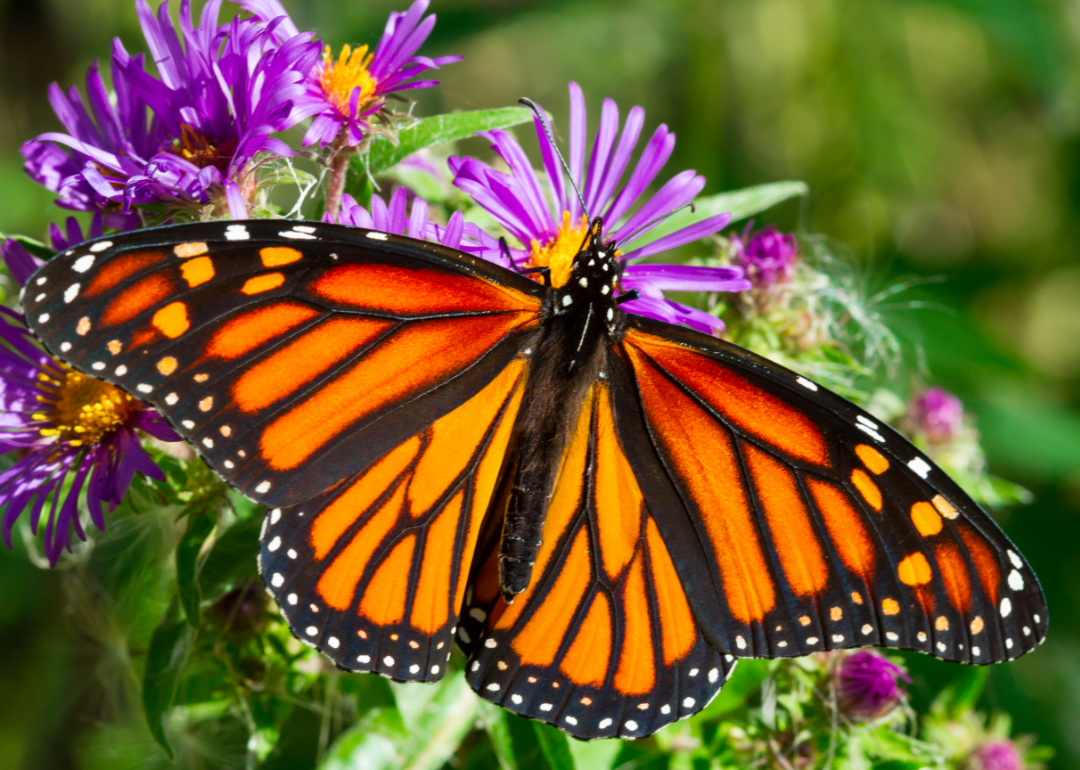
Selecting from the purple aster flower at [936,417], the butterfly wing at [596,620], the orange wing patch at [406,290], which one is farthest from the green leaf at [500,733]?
the purple aster flower at [936,417]

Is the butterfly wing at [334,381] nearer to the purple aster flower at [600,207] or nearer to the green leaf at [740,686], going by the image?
the purple aster flower at [600,207]

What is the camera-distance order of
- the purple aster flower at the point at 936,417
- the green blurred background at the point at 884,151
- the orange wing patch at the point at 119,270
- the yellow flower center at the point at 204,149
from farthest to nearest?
the green blurred background at the point at 884,151, the purple aster flower at the point at 936,417, the yellow flower center at the point at 204,149, the orange wing patch at the point at 119,270

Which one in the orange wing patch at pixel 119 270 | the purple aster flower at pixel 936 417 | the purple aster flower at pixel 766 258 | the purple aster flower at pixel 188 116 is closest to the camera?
the orange wing patch at pixel 119 270

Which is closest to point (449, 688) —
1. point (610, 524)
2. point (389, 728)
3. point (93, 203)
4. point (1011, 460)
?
point (389, 728)

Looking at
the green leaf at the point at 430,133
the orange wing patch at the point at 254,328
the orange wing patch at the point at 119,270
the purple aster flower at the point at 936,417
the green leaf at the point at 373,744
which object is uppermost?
the green leaf at the point at 430,133

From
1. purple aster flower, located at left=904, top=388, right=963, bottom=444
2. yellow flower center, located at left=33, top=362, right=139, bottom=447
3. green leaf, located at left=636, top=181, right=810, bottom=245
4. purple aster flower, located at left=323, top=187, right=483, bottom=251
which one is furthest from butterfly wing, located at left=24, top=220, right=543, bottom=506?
purple aster flower, located at left=904, top=388, right=963, bottom=444

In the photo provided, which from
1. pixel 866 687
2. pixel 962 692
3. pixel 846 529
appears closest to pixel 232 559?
pixel 846 529

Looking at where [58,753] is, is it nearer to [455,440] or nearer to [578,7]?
[455,440]
